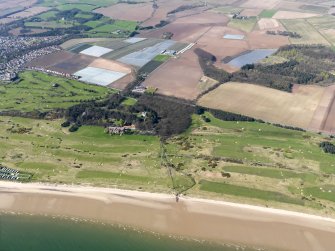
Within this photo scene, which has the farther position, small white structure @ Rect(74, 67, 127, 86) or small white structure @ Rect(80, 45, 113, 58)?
small white structure @ Rect(80, 45, 113, 58)

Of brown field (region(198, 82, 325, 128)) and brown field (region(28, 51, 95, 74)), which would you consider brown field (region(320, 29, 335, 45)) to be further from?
brown field (region(28, 51, 95, 74))

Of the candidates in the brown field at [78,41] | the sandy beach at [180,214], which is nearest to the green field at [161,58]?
the brown field at [78,41]

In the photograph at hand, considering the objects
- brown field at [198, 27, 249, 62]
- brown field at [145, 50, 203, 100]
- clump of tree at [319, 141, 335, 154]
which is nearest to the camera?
clump of tree at [319, 141, 335, 154]

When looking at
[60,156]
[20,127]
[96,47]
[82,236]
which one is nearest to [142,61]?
[96,47]

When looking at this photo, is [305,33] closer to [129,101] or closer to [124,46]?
[124,46]

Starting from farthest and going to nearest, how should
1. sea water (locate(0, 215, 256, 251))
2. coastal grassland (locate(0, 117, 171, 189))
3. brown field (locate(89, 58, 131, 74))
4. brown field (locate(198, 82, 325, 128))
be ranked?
brown field (locate(89, 58, 131, 74)) → brown field (locate(198, 82, 325, 128)) → coastal grassland (locate(0, 117, 171, 189)) → sea water (locate(0, 215, 256, 251))

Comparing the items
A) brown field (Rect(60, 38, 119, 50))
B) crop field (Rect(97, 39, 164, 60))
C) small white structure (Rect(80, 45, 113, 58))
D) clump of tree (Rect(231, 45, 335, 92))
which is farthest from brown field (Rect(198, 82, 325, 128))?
brown field (Rect(60, 38, 119, 50))

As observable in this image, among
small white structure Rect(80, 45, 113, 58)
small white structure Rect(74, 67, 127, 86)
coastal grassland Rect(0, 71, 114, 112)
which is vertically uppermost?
small white structure Rect(80, 45, 113, 58)

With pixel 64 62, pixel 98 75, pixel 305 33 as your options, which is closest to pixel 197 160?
pixel 98 75
